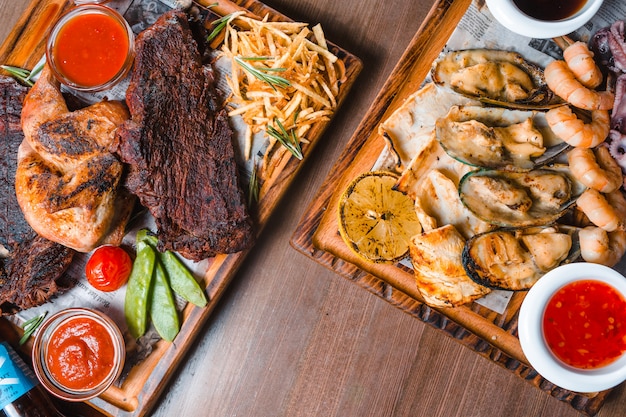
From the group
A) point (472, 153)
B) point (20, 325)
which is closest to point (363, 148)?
point (472, 153)

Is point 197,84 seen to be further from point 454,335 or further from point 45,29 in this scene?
point 454,335

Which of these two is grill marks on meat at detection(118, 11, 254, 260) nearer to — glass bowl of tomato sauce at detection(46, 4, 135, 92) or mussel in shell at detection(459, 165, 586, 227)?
glass bowl of tomato sauce at detection(46, 4, 135, 92)

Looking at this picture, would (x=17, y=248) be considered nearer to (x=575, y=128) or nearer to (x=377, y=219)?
(x=377, y=219)

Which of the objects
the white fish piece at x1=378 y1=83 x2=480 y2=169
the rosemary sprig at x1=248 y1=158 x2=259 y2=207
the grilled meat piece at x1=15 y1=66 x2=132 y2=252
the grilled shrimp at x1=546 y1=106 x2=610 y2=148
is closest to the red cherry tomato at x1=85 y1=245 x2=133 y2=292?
the grilled meat piece at x1=15 y1=66 x2=132 y2=252

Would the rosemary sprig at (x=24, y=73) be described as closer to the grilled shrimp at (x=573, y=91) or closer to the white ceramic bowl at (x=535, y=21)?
the white ceramic bowl at (x=535, y=21)

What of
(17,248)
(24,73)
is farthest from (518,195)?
(24,73)

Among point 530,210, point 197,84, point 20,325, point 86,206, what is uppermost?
point 530,210
